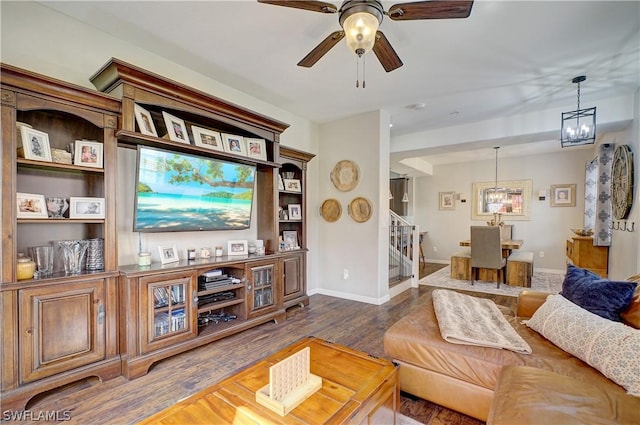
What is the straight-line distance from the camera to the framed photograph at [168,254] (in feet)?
8.85

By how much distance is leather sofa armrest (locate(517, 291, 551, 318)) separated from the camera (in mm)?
2307

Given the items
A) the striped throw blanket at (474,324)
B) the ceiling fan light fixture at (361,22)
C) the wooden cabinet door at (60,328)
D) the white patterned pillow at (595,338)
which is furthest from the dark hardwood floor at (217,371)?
the ceiling fan light fixture at (361,22)

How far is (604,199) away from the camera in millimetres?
4336

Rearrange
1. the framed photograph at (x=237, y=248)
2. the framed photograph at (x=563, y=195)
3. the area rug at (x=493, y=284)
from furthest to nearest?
the framed photograph at (x=563, y=195) < the area rug at (x=493, y=284) < the framed photograph at (x=237, y=248)

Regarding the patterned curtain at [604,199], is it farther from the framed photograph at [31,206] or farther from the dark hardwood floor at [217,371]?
the framed photograph at [31,206]

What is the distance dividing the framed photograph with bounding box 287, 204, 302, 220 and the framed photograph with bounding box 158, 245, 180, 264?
5.35 ft

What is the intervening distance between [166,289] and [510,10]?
11.2ft

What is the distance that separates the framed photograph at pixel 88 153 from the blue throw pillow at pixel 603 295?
3.53m

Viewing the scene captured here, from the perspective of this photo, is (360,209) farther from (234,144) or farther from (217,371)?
(217,371)

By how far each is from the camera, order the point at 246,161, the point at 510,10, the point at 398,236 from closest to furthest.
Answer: the point at 510,10
the point at 246,161
the point at 398,236

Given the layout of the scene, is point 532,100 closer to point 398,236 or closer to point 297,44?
point 398,236

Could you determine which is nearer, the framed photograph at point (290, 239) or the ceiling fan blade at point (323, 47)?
the ceiling fan blade at point (323, 47)

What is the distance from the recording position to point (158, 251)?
2771 millimetres

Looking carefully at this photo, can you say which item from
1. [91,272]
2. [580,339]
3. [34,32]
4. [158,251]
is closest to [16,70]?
[34,32]
